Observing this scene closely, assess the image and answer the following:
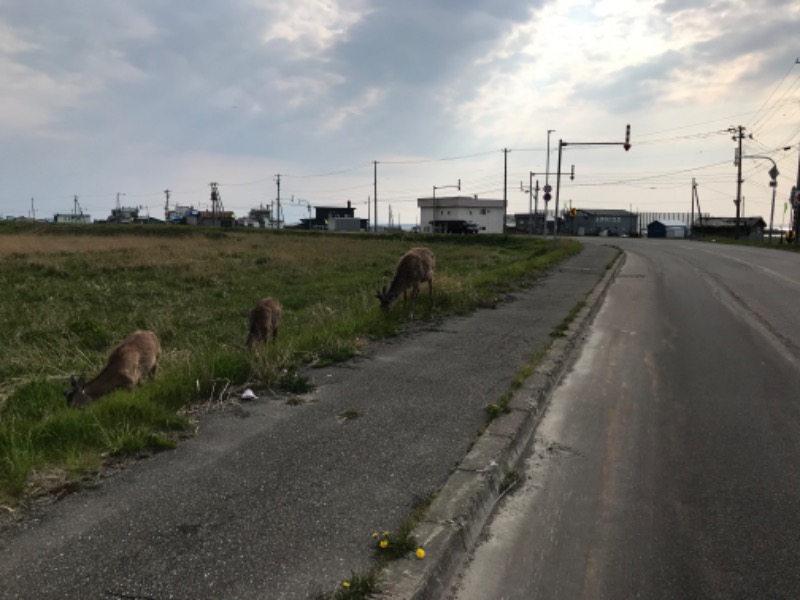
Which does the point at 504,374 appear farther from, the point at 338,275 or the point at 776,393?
the point at 338,275

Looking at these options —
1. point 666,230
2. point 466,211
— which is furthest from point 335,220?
point 666,230

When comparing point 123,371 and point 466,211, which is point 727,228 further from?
point 123,371

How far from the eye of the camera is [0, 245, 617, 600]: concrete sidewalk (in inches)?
125

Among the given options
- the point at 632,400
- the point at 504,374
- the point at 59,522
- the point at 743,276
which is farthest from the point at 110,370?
the point at 743,276

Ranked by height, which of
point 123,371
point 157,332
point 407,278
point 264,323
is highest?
point 407,278

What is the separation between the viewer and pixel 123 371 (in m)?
6.72

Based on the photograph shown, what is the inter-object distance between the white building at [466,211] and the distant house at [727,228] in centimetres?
3059

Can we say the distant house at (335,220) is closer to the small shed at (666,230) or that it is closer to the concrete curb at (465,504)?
the small shed at (666,230)

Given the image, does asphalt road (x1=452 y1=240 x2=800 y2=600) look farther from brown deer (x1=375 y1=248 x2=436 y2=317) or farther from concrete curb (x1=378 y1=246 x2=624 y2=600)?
brown deer (x1=375 y1=248 x2=436 y2=317)

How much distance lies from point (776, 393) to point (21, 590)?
751 cm

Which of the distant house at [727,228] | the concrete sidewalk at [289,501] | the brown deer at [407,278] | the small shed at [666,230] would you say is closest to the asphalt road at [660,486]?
the concrete sidewalk at [289,501]

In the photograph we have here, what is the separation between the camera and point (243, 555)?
3383mm

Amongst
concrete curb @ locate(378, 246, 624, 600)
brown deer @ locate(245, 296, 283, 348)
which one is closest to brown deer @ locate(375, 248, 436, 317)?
brown deer @ locate(245, 296, 283, 348)

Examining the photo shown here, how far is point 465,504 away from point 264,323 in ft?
20.3
